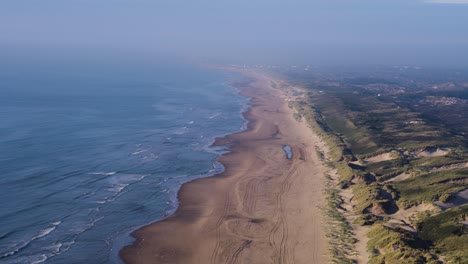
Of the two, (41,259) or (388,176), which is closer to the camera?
(41,259)

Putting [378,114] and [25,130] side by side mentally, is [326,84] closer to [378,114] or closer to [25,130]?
[378,114]

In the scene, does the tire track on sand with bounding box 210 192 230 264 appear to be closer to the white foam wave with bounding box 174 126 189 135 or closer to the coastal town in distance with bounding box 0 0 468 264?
the coastal town in distance with bounding box 0 0 468 264

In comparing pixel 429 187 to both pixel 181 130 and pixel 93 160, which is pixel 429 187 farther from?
pixel 181 130

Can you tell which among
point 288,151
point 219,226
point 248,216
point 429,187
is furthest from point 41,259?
point 288,151

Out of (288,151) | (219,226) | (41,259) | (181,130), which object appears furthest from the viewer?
(181,130)

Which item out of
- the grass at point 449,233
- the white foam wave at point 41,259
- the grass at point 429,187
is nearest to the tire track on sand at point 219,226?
the white foam wave at point 41,259

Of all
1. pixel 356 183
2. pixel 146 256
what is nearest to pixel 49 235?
pixel 146 256

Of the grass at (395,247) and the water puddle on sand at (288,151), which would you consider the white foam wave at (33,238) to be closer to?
the grass at (395,247)
